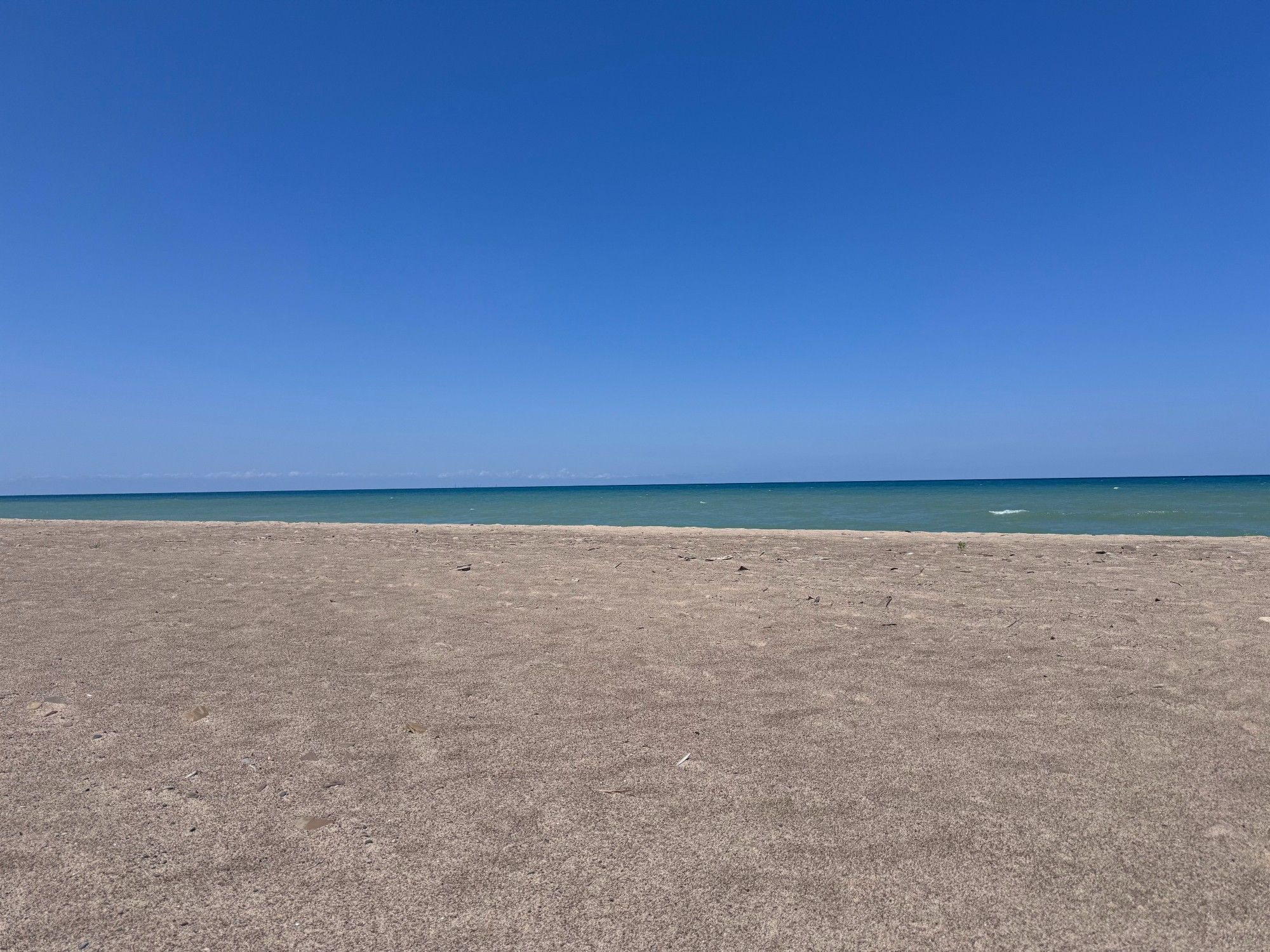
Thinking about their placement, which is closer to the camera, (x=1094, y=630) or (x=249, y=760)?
(x=249, y=760)

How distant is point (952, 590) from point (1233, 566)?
4.84 metres

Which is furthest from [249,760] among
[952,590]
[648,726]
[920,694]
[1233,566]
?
[1233,566]

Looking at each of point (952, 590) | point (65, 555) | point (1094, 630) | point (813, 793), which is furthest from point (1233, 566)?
point (65, 555)

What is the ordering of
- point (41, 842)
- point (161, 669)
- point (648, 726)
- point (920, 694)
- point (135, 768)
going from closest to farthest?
point (41, 842)
point (135, 768)
point (648, 726)
point (920, 694)
point (161, 669)

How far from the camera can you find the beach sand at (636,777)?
209 centimetres

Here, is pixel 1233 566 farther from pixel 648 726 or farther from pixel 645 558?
pixel 648 726

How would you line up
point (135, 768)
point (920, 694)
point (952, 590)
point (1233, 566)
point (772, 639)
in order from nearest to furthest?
point (135, 768), point (920, 694), point (772, 639), point (952, 590), point (1233, 566)

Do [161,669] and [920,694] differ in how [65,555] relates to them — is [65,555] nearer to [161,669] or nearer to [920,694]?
[161,669]

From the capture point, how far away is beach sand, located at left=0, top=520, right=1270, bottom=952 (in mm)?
2086

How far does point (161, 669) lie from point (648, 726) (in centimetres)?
329

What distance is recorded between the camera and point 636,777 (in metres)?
2.99

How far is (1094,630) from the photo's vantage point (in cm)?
552

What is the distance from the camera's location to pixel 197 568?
936cm

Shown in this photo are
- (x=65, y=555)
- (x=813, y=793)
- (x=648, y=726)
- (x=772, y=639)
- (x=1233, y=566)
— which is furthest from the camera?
(x=65, y=555)
